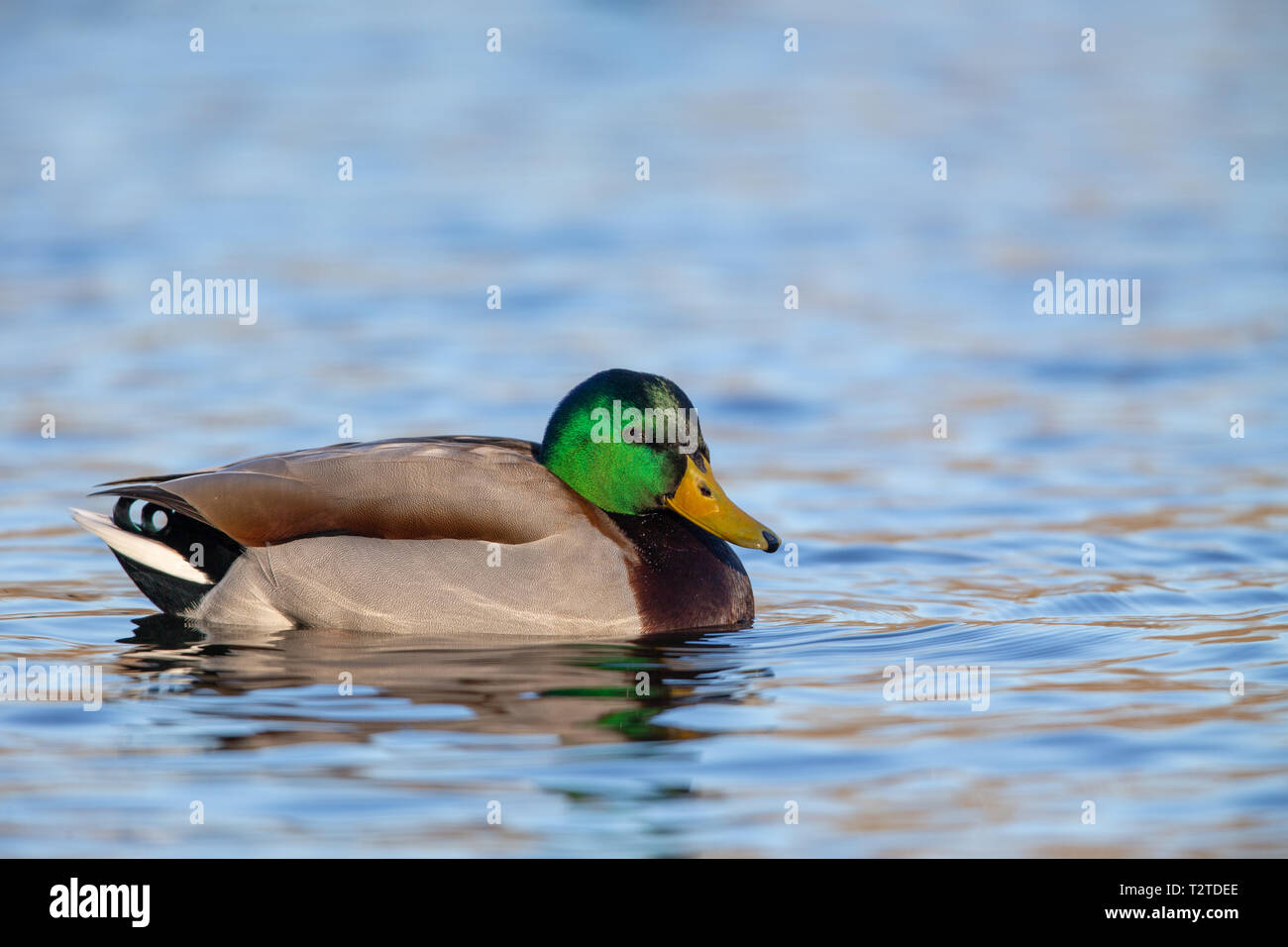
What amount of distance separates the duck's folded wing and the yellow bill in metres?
0.49

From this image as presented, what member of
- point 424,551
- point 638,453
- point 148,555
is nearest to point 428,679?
point 424,551

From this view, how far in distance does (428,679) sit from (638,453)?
1.54 m

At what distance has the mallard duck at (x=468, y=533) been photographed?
7.93m

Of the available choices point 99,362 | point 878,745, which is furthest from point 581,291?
point 878,745

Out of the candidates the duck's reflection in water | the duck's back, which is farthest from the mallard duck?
the duck's reflection in water

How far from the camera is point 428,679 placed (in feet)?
23.9

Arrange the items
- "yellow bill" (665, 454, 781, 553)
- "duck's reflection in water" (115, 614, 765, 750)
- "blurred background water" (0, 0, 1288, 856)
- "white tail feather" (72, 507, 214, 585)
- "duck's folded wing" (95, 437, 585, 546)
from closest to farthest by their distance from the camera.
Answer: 1. "blurred background water" (0, 0, 1288, 856)
2. "duck's reflection in water" (115, 614, 765, 750)
3. "duck's folded wing" (95, 437, 585, 546)
4. "white tail feather" (72, 507, 214, 585)
5. "yellow bill" (665, 454, 781, 553)

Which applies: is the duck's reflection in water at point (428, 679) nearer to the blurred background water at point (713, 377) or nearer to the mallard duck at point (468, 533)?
the blurred background water at point (713, 377)

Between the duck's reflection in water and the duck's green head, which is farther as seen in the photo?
the duck's green head

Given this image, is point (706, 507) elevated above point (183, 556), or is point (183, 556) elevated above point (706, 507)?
point (706, 507)

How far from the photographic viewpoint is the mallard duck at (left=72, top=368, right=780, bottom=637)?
793cm

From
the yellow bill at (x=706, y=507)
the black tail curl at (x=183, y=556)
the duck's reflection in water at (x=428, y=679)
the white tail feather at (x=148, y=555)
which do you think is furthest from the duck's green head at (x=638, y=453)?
the white tail feather at (x=148, y=555)

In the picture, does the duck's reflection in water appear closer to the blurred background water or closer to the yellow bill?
the blurred background water

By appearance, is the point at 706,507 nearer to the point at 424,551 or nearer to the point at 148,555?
the point at 424,551
